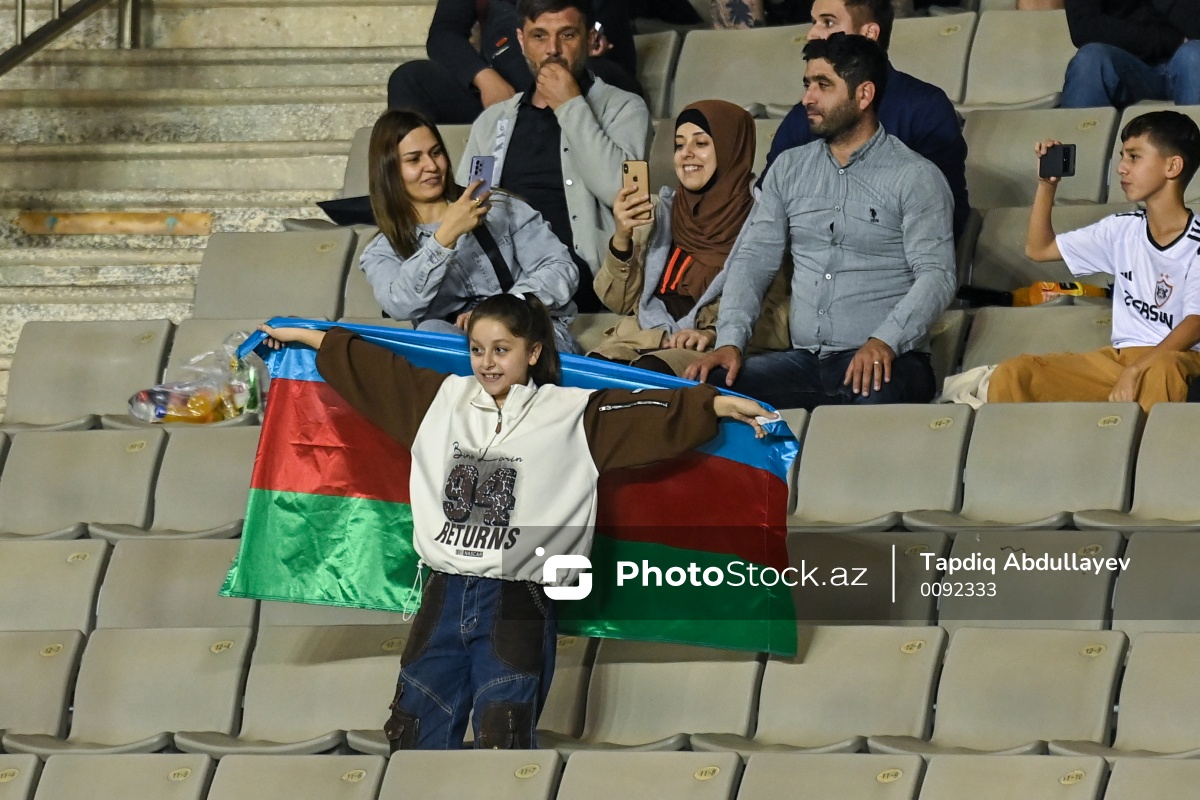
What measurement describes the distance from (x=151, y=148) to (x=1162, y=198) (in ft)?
8.36

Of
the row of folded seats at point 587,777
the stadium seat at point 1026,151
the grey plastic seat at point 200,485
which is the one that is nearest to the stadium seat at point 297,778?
the row of folded seats at point 587,777

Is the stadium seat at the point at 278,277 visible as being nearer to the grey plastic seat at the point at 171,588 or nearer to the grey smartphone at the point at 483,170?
the grey smartphone at the point at 483,170

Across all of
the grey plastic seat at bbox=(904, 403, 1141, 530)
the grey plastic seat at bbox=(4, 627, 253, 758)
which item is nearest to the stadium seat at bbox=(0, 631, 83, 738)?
the grey plastic seat at bbox=(4, 627, 253, 758)

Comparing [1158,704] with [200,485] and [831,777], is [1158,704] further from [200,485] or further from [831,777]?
[200,485]

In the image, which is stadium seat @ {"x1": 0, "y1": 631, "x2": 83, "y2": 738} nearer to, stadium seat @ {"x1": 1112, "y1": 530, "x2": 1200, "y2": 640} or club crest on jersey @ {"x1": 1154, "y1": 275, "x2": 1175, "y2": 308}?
stadium seat @ {"x1": 1112, "y1": 530, "x2": 1200, "y2": 640}

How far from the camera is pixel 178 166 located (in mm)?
5066

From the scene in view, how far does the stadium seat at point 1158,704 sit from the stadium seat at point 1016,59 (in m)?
2.09

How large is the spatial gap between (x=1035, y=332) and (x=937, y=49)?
1140 mm

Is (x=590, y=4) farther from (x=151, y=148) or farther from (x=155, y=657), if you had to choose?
(x=155, y=657)

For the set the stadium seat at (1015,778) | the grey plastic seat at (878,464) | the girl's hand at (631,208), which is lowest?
the stadium seat at (1015,778)

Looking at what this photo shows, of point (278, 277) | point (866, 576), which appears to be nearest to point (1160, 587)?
point (866, 576)

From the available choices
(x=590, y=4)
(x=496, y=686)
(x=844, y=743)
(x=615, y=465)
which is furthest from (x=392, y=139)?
(x=844, y=743)

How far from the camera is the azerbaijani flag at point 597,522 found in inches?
126

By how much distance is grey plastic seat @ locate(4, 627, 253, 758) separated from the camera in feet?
10.8
